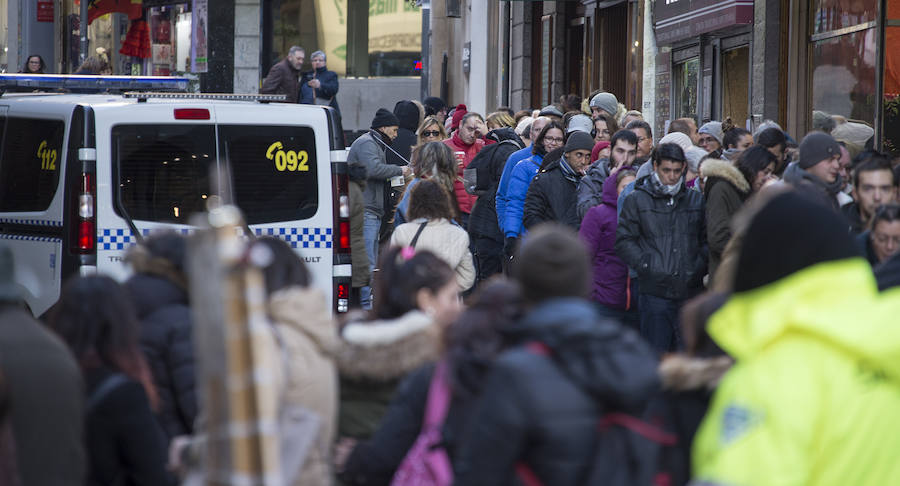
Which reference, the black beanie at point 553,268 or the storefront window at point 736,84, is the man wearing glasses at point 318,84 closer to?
the storefront window at point 736,84

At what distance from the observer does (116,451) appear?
13.7 ft

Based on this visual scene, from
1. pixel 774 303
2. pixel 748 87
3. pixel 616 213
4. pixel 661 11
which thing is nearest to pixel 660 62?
pixel 661 11

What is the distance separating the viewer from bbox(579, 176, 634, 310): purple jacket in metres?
9.32

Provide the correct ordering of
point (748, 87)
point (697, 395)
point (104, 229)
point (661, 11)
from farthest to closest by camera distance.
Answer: point (661, 11) < point (748, 87) < point (104, 229) < point (697, 395)

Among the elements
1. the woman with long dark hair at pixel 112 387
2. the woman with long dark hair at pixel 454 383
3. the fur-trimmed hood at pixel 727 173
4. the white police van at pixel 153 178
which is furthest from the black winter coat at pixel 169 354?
the fur-trimmed hood at pixel 727 173

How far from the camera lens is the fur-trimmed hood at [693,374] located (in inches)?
143

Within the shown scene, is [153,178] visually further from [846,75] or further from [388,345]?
[846,75]

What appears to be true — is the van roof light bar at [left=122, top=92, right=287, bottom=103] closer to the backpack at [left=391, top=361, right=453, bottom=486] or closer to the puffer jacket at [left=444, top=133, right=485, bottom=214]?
the puffer jacket at [left=444, top=133, right=485, bottom=214]

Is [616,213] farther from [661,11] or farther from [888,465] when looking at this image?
[661,11]

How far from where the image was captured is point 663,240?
8789mm

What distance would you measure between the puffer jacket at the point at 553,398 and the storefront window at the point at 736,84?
13119 mm

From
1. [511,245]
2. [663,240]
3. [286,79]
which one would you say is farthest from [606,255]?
[286,79]

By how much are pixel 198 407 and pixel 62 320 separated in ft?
2.37

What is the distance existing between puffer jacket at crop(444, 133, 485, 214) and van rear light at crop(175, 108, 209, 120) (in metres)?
4.15
